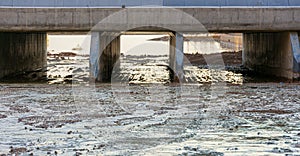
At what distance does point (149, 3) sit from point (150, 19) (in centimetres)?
83

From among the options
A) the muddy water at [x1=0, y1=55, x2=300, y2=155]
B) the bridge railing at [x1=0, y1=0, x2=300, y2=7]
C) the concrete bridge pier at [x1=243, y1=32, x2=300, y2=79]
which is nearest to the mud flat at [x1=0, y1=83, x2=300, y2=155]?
the muddy water at [x1=0, y1=55, x2=300, y2=155]

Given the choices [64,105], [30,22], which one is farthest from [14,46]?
[64,105]

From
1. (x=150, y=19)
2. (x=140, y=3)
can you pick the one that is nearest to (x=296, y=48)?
(x=150, y=19)

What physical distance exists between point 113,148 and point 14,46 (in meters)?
19.3

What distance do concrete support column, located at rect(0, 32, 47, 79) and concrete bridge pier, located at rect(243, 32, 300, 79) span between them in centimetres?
1161

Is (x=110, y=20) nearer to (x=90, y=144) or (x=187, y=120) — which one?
(x=187, y=120)

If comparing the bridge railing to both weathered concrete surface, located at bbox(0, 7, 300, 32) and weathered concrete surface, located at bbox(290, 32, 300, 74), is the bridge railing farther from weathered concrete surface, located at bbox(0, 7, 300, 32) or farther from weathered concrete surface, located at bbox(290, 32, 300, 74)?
weathered concrete surface, located at bbox(290, 32, 300, 74)

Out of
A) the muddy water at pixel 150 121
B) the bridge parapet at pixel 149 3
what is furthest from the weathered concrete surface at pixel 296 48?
the muddy water at pixel 150 121

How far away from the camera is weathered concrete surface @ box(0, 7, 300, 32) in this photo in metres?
21.6

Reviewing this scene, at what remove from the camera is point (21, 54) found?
28.1 metres

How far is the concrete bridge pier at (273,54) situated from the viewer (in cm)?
2238

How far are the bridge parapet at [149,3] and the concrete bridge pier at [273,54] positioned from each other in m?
1.55

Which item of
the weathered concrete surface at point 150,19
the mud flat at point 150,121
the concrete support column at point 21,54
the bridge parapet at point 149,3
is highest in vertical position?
the bridge parapet at point 149,3

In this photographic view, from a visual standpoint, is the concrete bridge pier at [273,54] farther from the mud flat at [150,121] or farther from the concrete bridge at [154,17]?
the mud flat at [150,121]
